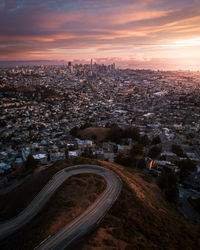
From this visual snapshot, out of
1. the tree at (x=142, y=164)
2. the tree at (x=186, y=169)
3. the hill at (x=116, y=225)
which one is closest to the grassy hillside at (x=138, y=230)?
the hill at (x=116, y=225)

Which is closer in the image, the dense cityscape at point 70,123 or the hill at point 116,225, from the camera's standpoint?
the hill at point 116,225

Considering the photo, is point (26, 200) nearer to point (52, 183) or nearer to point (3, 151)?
point (52, 183)

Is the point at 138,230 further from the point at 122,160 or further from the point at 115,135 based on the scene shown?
the point at 115,135

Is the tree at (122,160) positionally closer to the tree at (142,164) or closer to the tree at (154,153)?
the tree at (142,164)

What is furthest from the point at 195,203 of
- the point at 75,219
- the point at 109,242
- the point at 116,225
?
the point at 75,219

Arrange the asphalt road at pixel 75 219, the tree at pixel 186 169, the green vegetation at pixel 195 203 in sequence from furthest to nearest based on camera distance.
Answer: the tree at pixel 186 169
the green vegetation at pixel 195 203
the asphalt road at pixel 75 219

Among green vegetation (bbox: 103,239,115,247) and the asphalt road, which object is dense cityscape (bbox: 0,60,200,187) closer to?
the asphalt road
